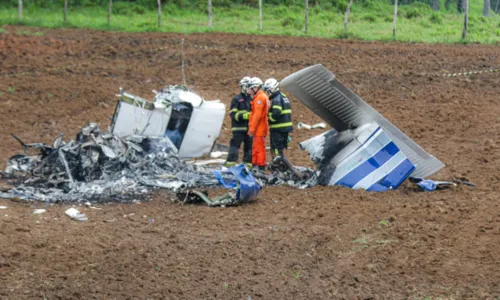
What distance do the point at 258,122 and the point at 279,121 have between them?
1.17 feet

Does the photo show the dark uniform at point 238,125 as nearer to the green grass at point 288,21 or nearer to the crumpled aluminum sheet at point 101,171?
the crumpled aluminum sheet at point 101,171

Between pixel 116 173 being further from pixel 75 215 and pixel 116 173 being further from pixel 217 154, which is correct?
pixel 217 154

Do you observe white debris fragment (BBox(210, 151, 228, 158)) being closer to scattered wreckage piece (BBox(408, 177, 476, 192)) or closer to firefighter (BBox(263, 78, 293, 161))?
firefighter (BBox(263, 78, 293, 161))

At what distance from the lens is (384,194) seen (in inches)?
526

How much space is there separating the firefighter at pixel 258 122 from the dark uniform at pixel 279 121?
13 centimetres

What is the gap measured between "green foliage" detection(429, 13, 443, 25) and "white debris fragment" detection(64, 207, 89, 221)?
26.8 m

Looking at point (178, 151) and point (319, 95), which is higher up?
point (319, 95)

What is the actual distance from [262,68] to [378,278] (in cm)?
1515

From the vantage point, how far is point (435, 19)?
121 ft

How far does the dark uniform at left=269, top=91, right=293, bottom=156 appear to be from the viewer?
14734 millimetres

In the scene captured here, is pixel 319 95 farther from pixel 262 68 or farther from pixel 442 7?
pixel 442 7

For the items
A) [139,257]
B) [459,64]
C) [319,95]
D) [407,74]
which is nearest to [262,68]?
[407,74]

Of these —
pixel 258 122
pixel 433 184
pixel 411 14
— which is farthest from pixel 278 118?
pixel 411 14

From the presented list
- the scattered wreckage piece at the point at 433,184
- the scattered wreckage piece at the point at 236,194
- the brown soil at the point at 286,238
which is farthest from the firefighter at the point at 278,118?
the scattered wreckage piece at the point at 433,184
